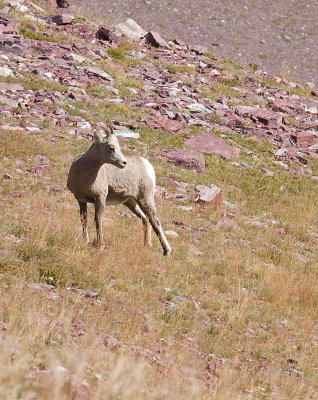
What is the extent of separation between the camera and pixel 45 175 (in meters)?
14.2

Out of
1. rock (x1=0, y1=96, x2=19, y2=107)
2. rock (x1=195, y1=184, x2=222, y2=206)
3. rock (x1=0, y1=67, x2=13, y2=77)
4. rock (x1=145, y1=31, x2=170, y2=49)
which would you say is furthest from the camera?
rock (x1=145, y1=31, x2=170, y2=49)

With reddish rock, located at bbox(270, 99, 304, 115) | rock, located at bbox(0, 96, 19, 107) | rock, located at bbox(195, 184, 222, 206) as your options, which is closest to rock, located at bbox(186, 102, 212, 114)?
reddish rock, located at bbox(270, 99, 304, 115)

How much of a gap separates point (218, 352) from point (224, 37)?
115 feet

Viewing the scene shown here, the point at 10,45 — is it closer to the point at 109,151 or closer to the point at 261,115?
the point at 261,115

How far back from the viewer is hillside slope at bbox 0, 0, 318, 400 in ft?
20.4

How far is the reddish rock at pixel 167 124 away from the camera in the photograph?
2053 centimetres

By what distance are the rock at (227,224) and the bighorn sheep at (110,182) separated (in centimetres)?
336

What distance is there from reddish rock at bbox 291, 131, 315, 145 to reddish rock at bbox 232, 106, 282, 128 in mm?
883

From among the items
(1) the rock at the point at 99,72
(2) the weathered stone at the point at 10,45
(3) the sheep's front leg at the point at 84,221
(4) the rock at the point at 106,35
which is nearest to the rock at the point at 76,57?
(1) the rock at the point at 99,72

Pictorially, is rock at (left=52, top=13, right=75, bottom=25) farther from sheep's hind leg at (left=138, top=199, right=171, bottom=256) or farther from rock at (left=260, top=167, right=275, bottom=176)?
sheep's hind leg at (left=138, top=199, right=171, bottom=256)

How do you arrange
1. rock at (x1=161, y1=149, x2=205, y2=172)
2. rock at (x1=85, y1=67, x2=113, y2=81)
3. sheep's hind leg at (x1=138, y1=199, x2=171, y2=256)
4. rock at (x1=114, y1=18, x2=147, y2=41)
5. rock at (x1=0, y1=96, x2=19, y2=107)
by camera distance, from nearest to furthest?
sheep's hind leg at (x1=138, y1=199, x2=171, y2=256) → rock at (x1=0, y1=96, x2=19, y2=107) → rock at (x1=161, y1=149, x2=205, y2=172) → rock at (x1=85, y1=67, x2=113, y2=81) → rock at (x1=114, y1=18, x2=147, y2=41)

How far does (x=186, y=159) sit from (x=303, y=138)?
313 inches

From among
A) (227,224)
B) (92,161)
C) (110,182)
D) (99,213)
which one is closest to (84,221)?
(99,213)

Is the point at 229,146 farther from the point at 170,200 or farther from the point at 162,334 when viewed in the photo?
the point at 162,334
